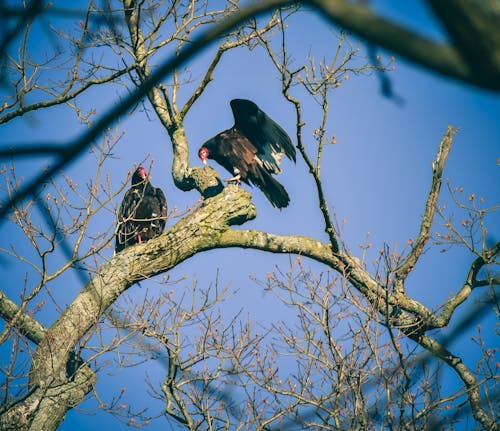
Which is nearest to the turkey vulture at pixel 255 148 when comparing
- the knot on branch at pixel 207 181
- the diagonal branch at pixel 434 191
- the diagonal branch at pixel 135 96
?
the knot on branch at pixel 207 181

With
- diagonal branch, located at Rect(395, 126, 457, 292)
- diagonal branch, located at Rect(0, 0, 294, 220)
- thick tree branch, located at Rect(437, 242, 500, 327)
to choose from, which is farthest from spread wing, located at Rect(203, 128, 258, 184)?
diagonal branch, located at Rect(0, 0, 294, 220)

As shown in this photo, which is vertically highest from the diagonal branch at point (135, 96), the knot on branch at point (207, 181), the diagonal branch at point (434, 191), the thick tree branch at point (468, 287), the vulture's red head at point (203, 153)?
the vulture's red head at point (203, 153)

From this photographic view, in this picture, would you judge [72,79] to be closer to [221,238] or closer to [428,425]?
[221,238]

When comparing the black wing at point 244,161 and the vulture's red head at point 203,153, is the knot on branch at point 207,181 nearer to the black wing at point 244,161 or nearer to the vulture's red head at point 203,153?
the black wing at point 244,161

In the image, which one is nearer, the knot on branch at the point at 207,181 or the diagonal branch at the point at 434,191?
the diagonal branch at the point at 434,191

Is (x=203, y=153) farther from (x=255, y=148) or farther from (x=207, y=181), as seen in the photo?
(x=207, y=181)

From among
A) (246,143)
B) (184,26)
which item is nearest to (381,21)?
(184,26)

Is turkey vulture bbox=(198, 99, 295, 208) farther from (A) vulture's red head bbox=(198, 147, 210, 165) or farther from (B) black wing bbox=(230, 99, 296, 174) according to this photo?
(A) vulture's red head bbox=(198, 147, 210, 165)

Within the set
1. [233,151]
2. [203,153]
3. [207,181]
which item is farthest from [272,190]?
[203,153]

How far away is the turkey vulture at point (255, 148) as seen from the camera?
580 centimetres

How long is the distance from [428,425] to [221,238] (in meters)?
2.29

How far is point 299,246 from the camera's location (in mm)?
4605

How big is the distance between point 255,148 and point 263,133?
197 millimetres

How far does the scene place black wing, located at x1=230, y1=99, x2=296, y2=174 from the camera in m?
5.92
